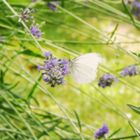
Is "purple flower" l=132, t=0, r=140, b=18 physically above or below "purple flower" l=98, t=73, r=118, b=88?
above

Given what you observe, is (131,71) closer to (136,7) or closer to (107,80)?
(107,80)

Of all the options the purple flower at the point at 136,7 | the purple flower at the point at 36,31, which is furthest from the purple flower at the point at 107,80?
the purple flower at the point at 136,7

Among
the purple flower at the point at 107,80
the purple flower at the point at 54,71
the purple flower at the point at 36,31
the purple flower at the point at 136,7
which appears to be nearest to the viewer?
the purple flower at the point at 54,71

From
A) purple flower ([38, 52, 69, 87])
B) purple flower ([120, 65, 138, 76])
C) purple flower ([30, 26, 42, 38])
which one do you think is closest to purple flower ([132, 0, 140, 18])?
purple flower ([120, 65, 138, 76])

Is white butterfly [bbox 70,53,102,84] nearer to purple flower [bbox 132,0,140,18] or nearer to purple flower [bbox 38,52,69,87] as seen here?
purple flower [bbox 38,52,69,87]

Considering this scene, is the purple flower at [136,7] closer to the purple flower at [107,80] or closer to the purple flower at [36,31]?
the purple flower at [107,80]

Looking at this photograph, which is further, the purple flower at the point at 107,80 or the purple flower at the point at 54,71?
the purple flower at the point at 107,80
